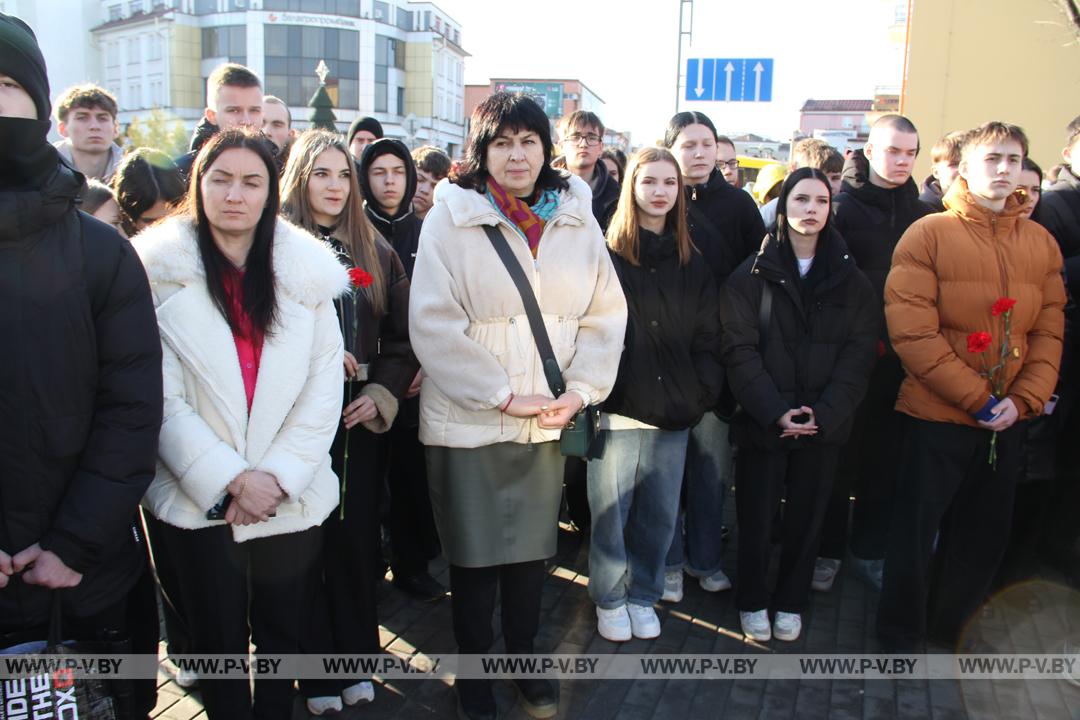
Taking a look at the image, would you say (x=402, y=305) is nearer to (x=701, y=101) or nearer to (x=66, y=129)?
(x=66, y=129)

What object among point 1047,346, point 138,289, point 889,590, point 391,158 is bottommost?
point 889,590

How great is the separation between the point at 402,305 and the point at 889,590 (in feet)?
8.70

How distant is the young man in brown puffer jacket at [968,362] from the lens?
11.5ft

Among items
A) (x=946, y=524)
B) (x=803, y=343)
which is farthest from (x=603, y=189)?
(x=946, y=524)

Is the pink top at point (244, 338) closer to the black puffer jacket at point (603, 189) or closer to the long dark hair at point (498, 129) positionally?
the long dark hair at point (498, 129)

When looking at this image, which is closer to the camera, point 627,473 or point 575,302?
point 575,302

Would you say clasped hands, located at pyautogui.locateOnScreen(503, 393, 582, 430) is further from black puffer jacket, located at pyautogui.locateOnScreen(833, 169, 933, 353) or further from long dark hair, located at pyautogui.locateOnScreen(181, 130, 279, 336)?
black puffer jacket, located at pyautogui.locateOnScreen(833, 169, 933, 353)

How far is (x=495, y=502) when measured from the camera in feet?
10.2

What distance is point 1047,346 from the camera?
11.8 feet

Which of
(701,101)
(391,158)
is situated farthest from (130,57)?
(391,158)

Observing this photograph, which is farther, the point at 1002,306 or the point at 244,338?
the point at 1002,306

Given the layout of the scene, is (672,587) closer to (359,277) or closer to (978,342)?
(978,342)

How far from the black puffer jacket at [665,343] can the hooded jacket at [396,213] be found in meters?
1.23

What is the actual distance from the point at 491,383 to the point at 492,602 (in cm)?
95
